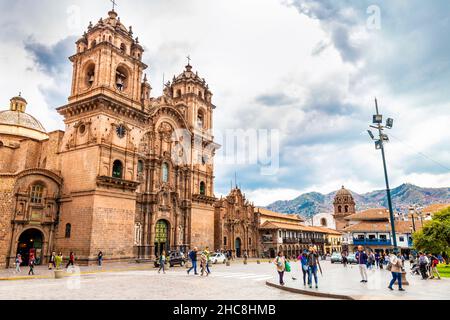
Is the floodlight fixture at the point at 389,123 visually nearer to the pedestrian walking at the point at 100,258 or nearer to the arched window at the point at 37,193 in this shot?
the pedestrian walking at the point at 100,258

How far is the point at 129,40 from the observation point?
36.1 meters

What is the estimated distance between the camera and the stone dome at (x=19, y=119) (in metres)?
41.7

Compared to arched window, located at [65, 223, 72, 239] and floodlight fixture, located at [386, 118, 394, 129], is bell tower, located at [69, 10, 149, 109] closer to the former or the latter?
arched window, located at [65, 223, 72, 239]

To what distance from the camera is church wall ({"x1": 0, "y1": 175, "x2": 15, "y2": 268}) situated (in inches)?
1016

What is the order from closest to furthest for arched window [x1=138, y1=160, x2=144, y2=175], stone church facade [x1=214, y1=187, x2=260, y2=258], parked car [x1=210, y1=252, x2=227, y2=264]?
parked car [x1=210, y1=252, x2=227, y2=264], arched window [x1=138, y1=160, x2=144, y2=175], stone church facade [x1=214, y1=187, x2=260, y2=258]

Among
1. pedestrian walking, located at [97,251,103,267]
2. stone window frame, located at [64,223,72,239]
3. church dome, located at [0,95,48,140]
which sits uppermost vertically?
church dome, located at [0,95,48,140]

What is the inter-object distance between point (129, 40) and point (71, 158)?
14.1 metres

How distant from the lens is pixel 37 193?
2977cm

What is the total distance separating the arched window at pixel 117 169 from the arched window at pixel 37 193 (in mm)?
6310

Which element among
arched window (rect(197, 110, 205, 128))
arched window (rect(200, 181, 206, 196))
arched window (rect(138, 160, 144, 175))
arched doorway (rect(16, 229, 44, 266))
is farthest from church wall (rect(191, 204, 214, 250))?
arched doorway (rect(16, 229, 44, 266))

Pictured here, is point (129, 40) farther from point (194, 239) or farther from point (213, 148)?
point (194, 239)

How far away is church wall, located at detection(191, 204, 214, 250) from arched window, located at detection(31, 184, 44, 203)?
17.7m

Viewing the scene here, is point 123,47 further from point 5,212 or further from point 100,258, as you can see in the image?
point 100,258

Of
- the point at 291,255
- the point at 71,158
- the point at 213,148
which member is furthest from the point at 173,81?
the point at 291,255
